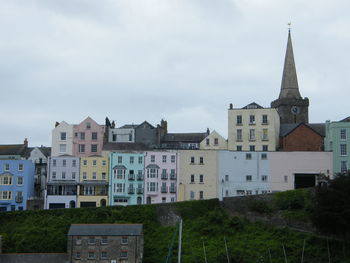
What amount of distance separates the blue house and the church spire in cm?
4651

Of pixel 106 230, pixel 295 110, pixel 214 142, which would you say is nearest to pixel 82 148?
pixel 214 142

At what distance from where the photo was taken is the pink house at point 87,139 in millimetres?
91125

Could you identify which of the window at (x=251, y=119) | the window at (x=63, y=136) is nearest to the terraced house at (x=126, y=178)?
the window at (x=63, y=136)

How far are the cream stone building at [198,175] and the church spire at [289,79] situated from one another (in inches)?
1152

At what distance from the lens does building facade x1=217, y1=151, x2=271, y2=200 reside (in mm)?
84438

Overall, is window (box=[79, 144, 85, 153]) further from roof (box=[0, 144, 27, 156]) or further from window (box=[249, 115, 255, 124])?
window (box=[249, 115, 255, 124])

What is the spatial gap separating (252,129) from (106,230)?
3048 centimetres

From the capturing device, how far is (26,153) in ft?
324

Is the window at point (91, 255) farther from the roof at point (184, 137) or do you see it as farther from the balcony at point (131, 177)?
the roof at point (184, 137)

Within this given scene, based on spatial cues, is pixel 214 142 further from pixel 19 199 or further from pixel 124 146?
pixel 19 199

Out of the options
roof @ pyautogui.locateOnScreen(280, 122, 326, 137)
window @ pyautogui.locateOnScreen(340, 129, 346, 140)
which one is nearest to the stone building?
window @ pyautogui.locateOnScreen(340, 129, 346, 140)

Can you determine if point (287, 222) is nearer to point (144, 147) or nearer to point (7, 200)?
point (144, 147)

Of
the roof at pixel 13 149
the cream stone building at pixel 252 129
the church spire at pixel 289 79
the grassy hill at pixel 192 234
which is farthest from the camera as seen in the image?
the church spire at pixel 289 79

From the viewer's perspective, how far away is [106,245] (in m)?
66.4
